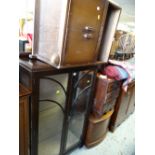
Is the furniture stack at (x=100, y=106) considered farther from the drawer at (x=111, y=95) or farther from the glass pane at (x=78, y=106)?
the glass pane at (x=78, y=106)

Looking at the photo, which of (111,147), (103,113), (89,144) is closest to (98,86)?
(103,113)

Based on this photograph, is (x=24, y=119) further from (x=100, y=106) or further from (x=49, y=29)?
(x=100, y=106)

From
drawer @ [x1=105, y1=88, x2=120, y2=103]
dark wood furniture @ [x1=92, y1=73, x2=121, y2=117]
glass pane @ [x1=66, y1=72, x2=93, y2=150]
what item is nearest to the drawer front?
glass pane @ [x1=66, y1=72, x2=93, y2=150]

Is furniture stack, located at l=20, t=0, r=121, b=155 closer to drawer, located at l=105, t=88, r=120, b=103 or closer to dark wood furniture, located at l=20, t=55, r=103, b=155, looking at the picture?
dark wood furniture, located at l=20, t=55, r=103, b=155

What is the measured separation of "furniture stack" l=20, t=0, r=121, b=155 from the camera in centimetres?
101

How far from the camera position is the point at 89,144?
1946 mm

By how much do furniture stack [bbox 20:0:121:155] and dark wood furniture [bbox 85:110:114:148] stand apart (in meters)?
0.29

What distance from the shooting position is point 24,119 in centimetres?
111

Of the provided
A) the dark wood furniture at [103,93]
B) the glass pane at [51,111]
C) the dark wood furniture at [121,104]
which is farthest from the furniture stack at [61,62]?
the dark wood furniture at [121,104]

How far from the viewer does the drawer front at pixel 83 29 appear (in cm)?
98

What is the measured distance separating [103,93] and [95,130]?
0.52 m
